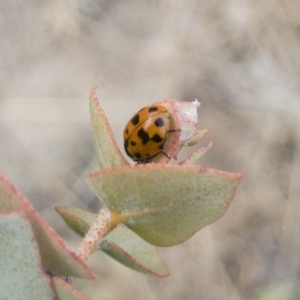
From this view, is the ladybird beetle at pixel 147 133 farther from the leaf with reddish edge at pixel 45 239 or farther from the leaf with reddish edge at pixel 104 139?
the leaf with reddish edge at pixel 45 239

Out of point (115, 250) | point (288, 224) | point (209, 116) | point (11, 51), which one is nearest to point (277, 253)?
point (288, 224)

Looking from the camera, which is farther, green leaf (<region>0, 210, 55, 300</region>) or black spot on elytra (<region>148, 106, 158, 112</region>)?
black spot on elytra (<region>148, 106, 158, 112</region>)

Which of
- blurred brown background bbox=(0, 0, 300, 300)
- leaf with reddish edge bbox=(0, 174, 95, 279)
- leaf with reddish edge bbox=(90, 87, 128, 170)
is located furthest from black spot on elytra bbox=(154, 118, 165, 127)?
blurred brown background bbox=(0, 0, 300, 300)

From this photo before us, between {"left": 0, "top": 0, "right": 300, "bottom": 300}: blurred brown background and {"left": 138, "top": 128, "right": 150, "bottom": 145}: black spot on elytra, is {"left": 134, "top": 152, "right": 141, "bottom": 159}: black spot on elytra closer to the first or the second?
{"left": 138, "top": 128, "right": 150, "bottom": 145}: black spot on elytra

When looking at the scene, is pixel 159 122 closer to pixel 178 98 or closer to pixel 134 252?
pixel 134 252

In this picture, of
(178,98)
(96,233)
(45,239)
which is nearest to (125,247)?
(96,233)

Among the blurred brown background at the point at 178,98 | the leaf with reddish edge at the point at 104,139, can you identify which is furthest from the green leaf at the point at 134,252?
the blurred brown background at the point at 178,98
